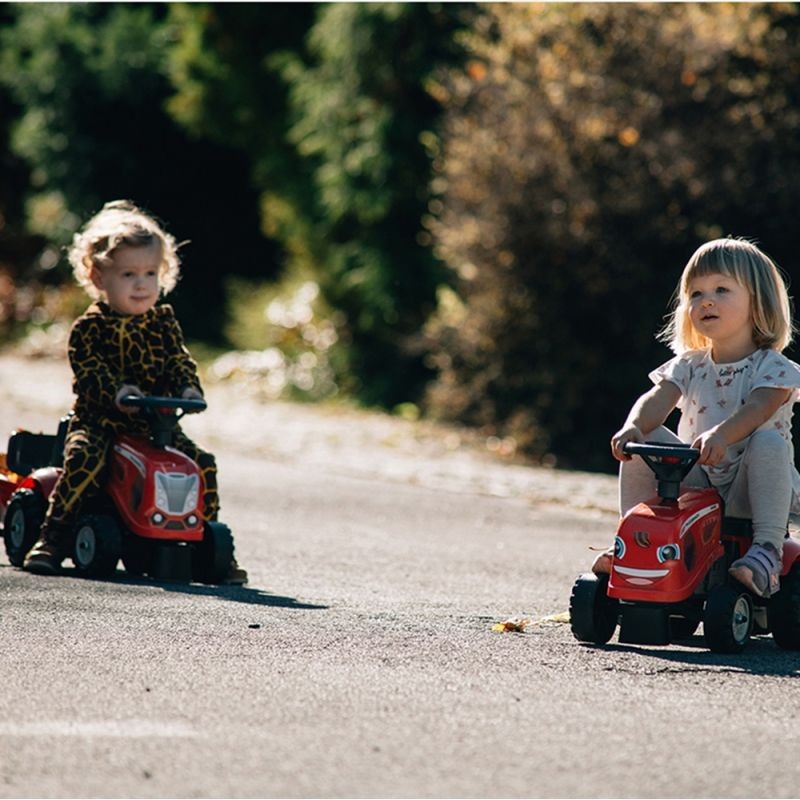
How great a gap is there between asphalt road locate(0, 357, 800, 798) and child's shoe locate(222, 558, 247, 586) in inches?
Answer: 4.1

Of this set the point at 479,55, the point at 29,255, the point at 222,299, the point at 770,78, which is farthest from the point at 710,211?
the point at 29,255

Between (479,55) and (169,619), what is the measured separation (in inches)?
409

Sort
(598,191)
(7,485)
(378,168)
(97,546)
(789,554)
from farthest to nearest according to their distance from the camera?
(378,168)
(598,191)
(7,485)
(97,546)
(789,554)

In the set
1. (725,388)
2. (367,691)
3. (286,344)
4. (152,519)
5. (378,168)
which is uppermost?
(378,168)

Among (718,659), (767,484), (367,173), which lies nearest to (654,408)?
(767,484)

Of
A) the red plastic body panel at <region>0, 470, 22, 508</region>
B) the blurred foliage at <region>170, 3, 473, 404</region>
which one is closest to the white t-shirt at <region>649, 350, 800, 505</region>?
the red plastic body panel at <region>0, 470, 22, 508</region>

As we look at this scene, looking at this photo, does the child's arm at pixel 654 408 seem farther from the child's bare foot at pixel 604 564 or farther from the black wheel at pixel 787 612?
the black wheel at pixel 787 612

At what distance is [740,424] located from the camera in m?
6.02

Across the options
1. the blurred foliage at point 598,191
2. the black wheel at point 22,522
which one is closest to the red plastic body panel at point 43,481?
the black wheel at point 22,522

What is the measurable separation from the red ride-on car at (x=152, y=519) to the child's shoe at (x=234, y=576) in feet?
0.11

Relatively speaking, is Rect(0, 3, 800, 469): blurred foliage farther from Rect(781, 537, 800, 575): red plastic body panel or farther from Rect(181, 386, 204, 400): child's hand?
Rect(781, 537, 800, 575): red plastic body panel

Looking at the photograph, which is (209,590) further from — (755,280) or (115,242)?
(755,280)

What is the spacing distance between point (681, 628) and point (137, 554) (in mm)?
2569

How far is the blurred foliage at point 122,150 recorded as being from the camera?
2397cm
